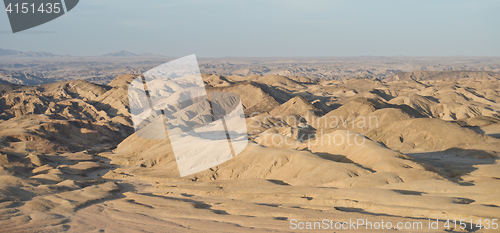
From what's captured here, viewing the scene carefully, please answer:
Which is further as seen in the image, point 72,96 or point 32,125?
point 72,96

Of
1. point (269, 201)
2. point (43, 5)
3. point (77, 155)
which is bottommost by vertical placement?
point (77, 155)

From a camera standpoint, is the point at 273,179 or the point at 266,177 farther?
the point at 266,177

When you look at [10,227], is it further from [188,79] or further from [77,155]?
[188,79]

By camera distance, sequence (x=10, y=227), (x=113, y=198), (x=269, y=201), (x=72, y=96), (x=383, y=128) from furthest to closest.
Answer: (x=72, y=96) < (x=383, y=128) < (x=113, y=198) < (x=269, y=201) < (x=10, y=227)

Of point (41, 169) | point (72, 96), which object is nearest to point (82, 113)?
point (72, 96)

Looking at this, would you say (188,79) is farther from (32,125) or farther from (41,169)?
(41,169)

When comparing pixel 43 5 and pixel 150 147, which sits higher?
pixel 43 5

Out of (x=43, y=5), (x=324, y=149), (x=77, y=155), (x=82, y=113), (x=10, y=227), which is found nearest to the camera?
(x=10, y=227)

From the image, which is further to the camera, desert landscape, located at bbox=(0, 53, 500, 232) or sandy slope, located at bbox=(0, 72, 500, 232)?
sandy slope, located at bbox=(0, 72, 500, 232)

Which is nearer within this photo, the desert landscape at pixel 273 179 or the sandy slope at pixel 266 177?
the desert landscape at pixel 273 179

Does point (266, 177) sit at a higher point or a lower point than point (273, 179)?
lower
